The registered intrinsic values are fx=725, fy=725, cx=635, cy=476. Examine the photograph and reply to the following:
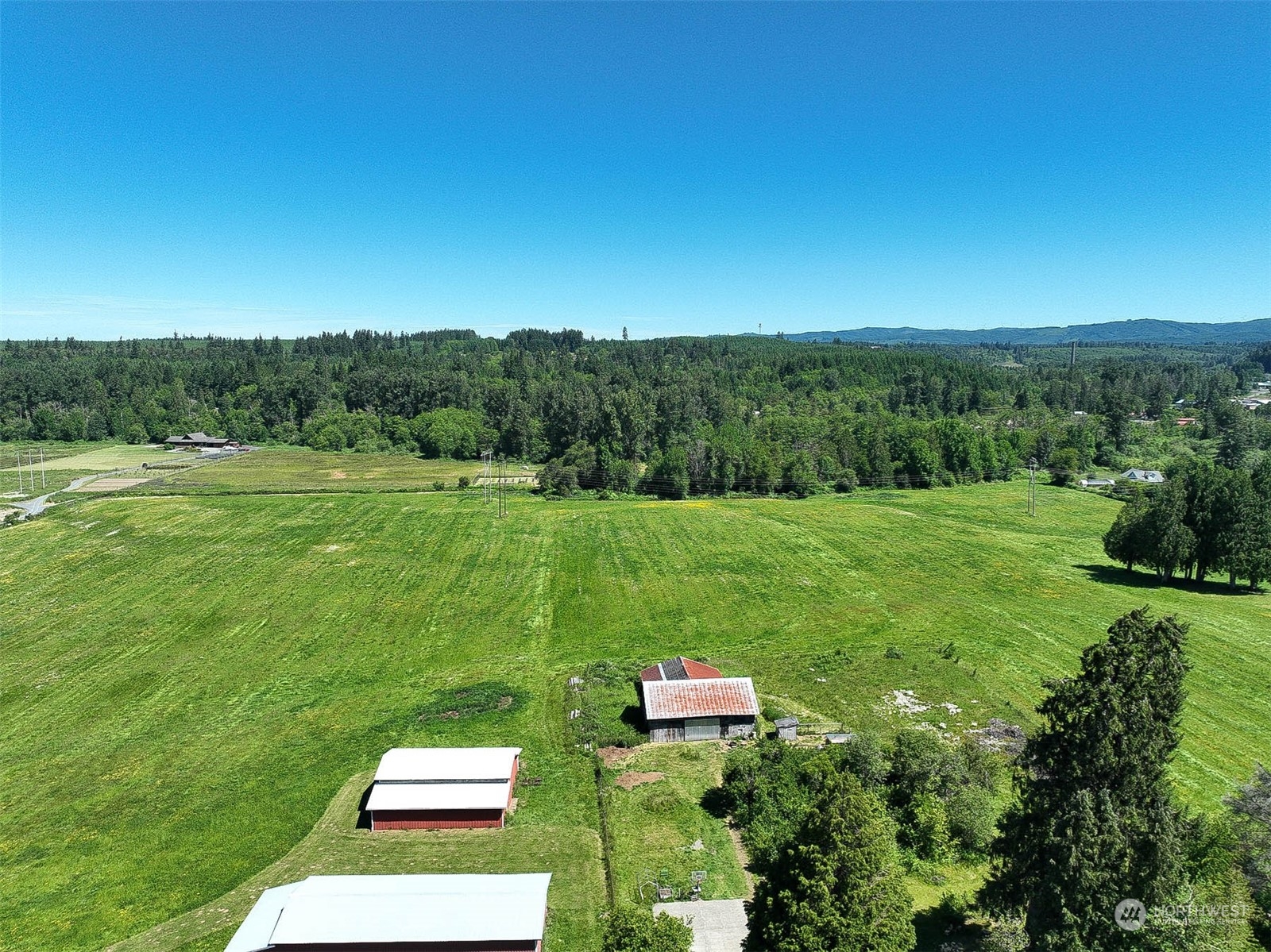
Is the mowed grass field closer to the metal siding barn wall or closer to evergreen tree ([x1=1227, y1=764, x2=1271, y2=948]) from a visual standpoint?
the metal siding barn wall

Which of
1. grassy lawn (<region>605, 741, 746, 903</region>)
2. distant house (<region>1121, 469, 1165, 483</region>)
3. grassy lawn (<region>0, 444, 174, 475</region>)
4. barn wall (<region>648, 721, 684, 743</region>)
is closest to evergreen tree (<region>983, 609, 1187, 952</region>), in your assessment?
grassy lawn (<region>605, 741, 746, 903</region>)

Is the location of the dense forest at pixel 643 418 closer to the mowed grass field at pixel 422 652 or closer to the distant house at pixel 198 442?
the distant house at pixel 198 442

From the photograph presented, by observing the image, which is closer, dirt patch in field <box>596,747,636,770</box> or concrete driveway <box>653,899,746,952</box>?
concrete driveway <box>653,899,746,952</box>

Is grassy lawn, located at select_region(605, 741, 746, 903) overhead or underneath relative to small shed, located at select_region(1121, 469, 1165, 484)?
underneath

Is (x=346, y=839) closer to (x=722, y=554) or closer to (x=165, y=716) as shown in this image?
(x=165, y=716)

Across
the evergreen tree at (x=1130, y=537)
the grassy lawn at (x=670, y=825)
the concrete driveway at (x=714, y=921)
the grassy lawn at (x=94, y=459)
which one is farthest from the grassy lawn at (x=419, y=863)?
the grassy lawn at (x=94, y=459)
